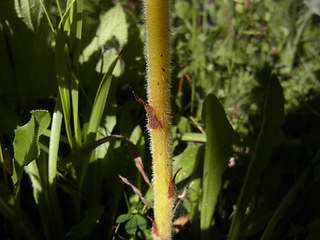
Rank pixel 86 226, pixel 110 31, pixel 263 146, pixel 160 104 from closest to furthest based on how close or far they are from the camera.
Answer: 1. pixel 160 104
2. pixel 86 226
3. pixel 263 146
4. pixel 110 31

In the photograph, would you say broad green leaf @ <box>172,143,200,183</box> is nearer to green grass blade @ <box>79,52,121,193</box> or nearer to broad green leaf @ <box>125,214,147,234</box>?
broad green leaf @ <box>125,214,147,234</box>

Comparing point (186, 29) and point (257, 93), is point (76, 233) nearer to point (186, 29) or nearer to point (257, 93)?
point (257, 93)

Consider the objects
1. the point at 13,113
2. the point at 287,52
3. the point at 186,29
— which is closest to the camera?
the point at 13,113

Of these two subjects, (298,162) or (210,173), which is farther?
(298,162)

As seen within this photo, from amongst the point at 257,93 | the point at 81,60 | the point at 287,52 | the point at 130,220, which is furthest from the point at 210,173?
the point at 287,52

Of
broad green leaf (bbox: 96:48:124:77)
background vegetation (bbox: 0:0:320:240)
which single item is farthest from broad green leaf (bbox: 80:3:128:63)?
broad green leaf (bbox: 96:48:124:77)

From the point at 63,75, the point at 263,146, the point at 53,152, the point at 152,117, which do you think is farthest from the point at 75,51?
the point at 263,146

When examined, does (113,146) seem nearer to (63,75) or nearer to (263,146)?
(63,75)
